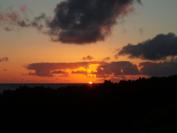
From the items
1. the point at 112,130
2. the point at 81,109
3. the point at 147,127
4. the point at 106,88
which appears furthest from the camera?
the point at 106,88

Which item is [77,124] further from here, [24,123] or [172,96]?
[172,96]

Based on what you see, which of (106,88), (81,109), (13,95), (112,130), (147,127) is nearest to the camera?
(147,127)

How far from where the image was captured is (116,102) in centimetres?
2598

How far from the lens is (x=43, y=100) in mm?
26000

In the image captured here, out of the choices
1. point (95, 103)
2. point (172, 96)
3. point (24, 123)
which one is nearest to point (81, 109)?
point (95, 103)

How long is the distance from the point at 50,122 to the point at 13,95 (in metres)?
4.84

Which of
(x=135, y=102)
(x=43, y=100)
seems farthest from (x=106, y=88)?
(x=43, y=100)

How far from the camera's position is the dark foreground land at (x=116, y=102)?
76.6 ft

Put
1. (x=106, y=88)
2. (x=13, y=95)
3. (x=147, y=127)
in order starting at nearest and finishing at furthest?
(x=147, y=127)
(x=13, y=95)
(x=106, y=88)

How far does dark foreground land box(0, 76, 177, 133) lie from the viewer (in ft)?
76.6

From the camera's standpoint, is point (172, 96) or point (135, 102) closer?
point (135, 102)

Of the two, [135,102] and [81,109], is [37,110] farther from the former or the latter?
[135,102]

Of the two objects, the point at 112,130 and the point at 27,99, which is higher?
the point at 27,99

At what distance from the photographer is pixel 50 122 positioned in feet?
77.5
